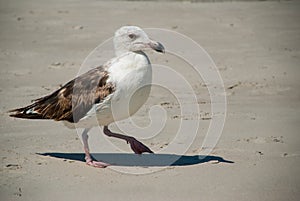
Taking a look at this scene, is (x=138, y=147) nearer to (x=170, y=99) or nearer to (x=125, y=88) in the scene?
(x=125, y=88)

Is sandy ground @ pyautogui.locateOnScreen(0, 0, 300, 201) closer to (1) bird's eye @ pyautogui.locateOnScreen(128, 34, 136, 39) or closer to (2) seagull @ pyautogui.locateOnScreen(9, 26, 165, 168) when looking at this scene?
(2) seagull @ pyautogui.locateOnScreen(9, 26, 165, 168)

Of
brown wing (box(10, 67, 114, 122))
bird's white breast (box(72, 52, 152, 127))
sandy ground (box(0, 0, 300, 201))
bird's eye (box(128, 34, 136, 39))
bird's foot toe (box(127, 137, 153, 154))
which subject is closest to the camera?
sandy ground (box(0, 0, 300, 201))

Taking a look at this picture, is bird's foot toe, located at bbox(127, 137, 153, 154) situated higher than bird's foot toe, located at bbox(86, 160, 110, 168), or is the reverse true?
bird's foot toe, located at bbox(127, 137, 153, 154)

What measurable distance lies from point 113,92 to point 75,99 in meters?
0.54

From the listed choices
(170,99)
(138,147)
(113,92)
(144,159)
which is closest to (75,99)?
(113,92)

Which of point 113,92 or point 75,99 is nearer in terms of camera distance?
point 113,92

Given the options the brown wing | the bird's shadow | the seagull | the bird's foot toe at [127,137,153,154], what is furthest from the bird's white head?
the bird's shadow

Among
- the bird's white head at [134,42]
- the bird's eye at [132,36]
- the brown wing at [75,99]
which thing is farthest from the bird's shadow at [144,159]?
the bird's eye at [132,36]

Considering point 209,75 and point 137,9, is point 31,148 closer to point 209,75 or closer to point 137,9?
point 209,75

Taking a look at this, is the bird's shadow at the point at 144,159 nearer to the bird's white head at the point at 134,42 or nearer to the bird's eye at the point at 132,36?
the bird's white head at the point at 134,42

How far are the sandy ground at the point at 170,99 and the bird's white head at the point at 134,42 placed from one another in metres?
1.10

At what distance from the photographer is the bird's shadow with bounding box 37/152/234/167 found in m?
6.93

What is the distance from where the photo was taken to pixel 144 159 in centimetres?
707

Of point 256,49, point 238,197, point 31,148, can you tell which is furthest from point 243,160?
point 256,49
